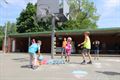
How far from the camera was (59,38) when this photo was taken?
1727 inches

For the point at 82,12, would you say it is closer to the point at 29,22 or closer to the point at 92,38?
the point at 29,22

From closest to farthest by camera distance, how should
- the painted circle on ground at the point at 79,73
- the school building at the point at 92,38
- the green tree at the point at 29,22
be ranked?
the painted circle on ground at the point at 79,73
the school building at the point at 92,38
the green tree at the point at 29,22

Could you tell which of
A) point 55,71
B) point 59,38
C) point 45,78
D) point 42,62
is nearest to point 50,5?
point 42,62

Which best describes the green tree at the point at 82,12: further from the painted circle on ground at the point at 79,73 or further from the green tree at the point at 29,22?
the painted circle on ground at the point at 79,73

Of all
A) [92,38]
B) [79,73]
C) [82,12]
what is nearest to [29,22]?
[82,12]

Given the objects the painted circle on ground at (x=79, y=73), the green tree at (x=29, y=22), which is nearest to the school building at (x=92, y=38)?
the green tree at (x=29, y=22)

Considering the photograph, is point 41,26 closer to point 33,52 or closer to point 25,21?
point 25,21

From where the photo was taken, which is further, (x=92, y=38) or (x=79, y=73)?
(x=92, y=38)

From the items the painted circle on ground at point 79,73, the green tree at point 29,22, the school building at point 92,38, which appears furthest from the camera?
the green tree at point 29,22

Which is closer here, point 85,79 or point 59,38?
point 85,79

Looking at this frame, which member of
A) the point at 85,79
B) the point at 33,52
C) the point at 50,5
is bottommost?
the point at 85,79

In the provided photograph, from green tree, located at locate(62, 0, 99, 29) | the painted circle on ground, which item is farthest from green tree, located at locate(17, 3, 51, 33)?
the painted circle on ground

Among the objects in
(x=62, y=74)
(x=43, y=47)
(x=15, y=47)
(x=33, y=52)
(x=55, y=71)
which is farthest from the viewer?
(x=15, y=47)

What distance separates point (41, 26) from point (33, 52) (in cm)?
4416
